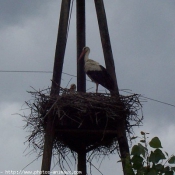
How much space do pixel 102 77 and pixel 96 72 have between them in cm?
32

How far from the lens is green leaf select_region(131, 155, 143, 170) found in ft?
14.2

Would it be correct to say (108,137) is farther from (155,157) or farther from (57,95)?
(155,157)

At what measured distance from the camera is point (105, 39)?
7766 mm

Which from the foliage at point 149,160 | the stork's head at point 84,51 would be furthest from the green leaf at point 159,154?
the stork's head at point 84,51

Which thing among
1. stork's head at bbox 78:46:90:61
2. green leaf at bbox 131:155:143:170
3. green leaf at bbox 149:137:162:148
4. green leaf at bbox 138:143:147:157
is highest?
stork's head at bbox 78:46:90:61

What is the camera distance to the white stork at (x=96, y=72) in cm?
770

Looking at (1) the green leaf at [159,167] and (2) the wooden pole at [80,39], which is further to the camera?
(2) the wooden pole at [80,39]

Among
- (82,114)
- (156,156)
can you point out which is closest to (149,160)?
(156,156)

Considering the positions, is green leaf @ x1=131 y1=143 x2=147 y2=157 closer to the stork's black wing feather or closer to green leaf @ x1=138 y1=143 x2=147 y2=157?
green leaf @ x1=138 y1=143 x2=147 y2=157

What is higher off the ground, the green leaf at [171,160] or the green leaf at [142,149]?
the green leaf at [142,149]

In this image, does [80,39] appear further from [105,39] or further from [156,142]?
[156,142]

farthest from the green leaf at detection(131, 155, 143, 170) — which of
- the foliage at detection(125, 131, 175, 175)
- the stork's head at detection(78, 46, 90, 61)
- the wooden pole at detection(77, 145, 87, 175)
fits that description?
the stork's head at detection(78, 46, 90, 61)

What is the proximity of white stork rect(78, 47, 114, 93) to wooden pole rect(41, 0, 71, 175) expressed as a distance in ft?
2.22

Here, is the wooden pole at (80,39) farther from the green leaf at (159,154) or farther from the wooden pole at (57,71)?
the green leaf at (159,154)
